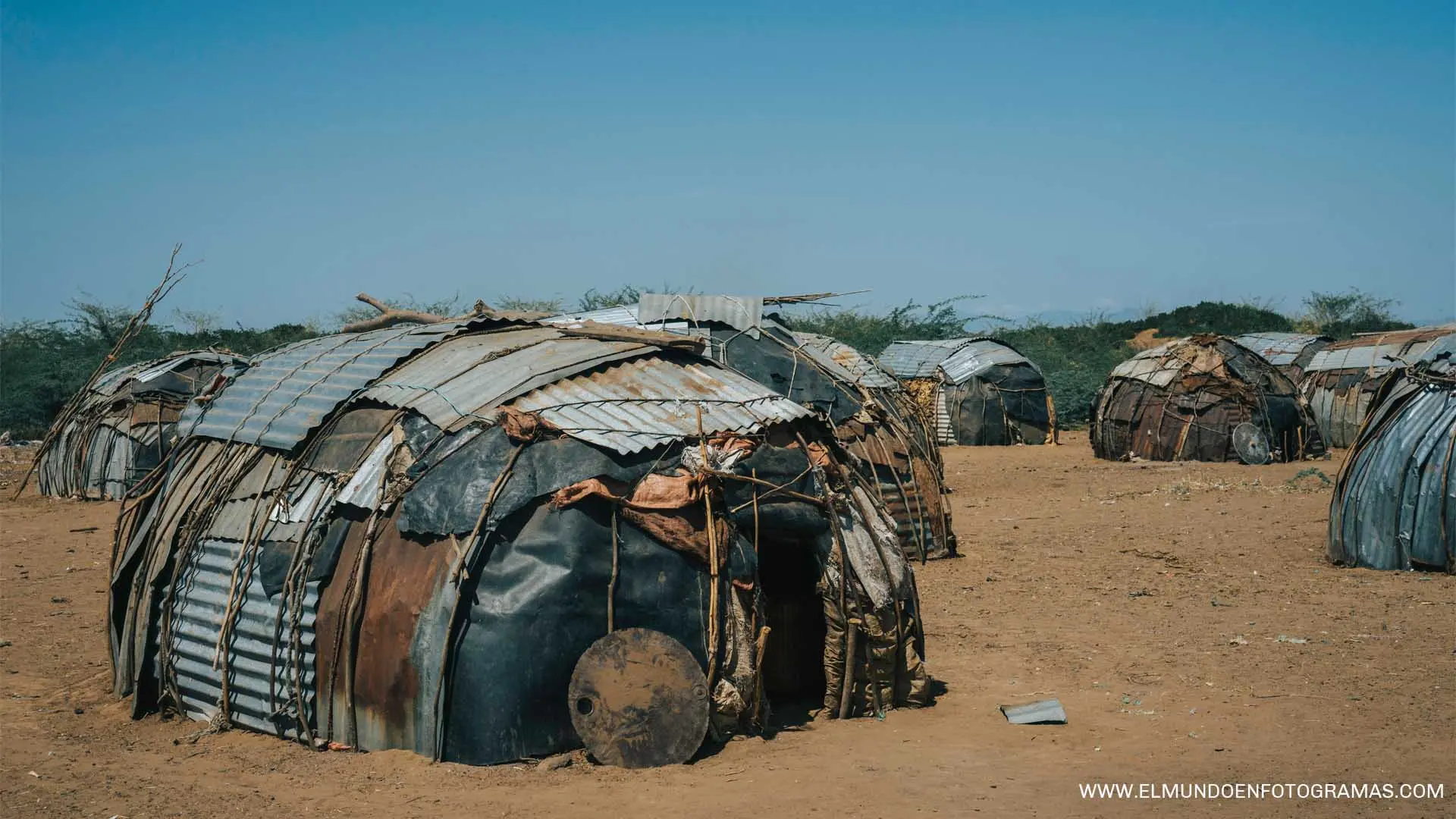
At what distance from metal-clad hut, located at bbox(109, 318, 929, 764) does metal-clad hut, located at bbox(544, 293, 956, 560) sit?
5328mm

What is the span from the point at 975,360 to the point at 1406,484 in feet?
64.1

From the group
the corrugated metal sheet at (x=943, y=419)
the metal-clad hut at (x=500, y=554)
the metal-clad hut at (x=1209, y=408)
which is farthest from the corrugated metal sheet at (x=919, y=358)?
the metal-clad hut at (x=500, y=554)

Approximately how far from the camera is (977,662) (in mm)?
10234

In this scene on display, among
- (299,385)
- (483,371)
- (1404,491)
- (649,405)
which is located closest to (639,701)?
(649,405)

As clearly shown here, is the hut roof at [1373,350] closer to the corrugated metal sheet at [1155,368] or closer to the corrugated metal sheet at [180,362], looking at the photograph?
the corrugated metal sheet at [1155,368]

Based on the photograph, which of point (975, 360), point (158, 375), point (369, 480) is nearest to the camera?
point (369, 480)

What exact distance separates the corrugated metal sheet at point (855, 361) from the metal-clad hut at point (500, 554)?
36.3 ft

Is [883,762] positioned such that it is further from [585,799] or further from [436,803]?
[436,803]

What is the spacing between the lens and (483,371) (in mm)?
8875

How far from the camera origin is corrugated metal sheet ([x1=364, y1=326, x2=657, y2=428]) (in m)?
8.36

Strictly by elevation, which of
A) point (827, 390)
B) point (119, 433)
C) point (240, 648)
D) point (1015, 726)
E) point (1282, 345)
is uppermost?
point (1282, 345)

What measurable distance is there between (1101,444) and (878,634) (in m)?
20.8

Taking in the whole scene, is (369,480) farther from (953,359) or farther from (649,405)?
(953,359)

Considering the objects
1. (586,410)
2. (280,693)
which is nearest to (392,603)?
(280,693)
